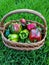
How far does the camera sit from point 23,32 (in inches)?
99.7

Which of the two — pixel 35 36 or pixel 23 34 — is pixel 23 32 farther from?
pixel 35 36

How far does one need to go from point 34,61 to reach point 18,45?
0.29m

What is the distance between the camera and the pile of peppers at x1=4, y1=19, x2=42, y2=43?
2504 mm

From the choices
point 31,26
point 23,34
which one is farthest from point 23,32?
point 31,26

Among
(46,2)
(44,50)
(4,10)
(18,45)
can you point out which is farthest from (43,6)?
(18,45)

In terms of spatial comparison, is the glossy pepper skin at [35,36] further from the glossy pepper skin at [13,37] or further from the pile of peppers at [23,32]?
the glossy pepper skin at [13,37]

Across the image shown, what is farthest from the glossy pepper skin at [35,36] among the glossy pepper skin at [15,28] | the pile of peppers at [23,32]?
the glossy pepper skin at [15,28]

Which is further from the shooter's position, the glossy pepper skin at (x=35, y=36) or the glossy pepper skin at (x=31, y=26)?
the glossy pepper skin at (x=31, y=26)

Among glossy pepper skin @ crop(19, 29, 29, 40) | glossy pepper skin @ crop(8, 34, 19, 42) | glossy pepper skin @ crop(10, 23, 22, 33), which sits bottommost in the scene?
glossy pepper skin @ crop(8, 34, 19, 42)

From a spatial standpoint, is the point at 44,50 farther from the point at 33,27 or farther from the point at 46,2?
the point at 46,2

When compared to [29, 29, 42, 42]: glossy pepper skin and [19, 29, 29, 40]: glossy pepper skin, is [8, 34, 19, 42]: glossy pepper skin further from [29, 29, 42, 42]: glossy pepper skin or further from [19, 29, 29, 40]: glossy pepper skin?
[29, 29, 42, 42]: glossy pepper skin

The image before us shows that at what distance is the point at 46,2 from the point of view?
330 centimetres

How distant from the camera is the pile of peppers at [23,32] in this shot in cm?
250

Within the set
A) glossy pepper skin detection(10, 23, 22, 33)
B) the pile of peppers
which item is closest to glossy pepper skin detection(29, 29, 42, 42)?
the pile of peppers
